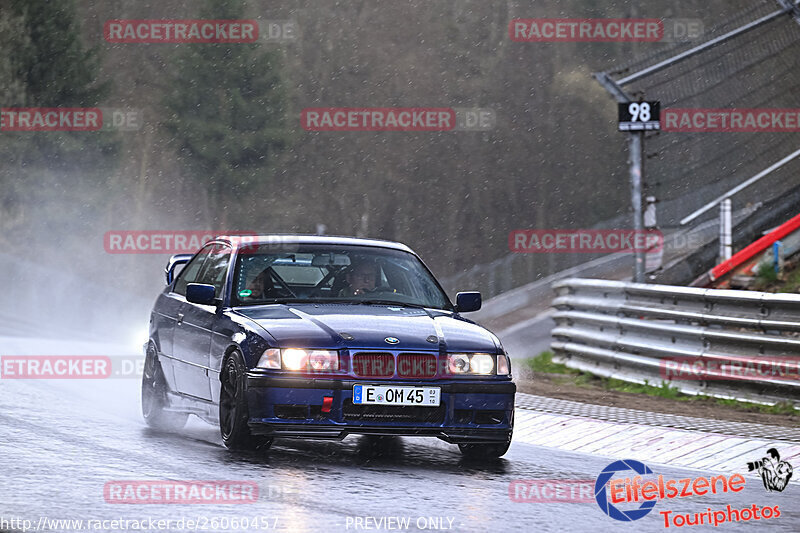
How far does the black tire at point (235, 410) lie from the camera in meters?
7.97

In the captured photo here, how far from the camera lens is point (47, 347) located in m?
17.7

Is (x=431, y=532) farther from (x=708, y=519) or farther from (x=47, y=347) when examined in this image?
(x=47, y=347)

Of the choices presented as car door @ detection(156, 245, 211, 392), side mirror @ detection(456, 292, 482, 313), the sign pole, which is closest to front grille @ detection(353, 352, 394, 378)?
side mirror @ detection(456, 292, 482, 313)

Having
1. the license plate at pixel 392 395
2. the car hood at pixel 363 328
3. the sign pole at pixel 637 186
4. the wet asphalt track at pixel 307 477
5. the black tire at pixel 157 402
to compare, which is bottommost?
the wet asphalt track at pixel 307 477

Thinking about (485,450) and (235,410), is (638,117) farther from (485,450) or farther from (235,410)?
(235,410)

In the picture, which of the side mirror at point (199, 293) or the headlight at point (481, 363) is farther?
the side mirror at point (199, 293)

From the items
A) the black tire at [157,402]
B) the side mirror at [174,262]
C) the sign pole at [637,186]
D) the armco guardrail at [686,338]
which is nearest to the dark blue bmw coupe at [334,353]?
the black tire at [157,402]

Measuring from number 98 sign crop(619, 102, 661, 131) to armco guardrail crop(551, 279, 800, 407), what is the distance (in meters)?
2.23

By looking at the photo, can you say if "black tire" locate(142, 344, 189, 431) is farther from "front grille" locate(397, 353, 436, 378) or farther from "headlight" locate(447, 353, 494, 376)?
"headlight" locate(447, 353, 494, 376)

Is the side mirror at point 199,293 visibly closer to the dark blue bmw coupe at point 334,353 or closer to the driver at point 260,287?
the dark blue bmw coupe at point 334,353

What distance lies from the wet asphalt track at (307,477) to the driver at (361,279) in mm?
1081

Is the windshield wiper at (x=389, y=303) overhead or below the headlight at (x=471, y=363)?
overhead

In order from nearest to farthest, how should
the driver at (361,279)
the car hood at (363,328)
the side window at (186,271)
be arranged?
the car hood at (363,328), the driver at (361,279), the side window at (186,271)

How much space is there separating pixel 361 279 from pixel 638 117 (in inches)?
338
